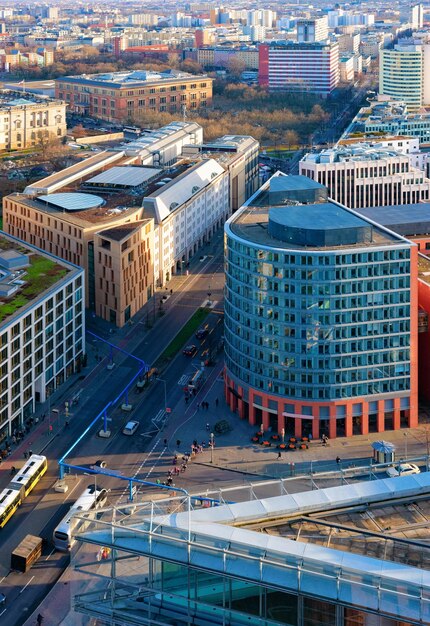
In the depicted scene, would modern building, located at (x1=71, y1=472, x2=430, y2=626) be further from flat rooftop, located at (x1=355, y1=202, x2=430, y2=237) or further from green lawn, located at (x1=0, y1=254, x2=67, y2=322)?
flat rooftop, located at (x1=355, y1=202, x2=430, y2=237)

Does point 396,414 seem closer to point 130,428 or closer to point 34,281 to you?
point 130,428

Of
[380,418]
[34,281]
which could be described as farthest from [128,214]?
[380,418]

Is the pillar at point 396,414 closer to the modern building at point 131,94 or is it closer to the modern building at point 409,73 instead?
the modern building at point 131,94

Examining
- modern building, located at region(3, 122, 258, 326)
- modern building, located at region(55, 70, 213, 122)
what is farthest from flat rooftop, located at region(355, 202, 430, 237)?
modern building, located at region(55, 70, 213, 122)

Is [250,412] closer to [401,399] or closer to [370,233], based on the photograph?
[401,399]

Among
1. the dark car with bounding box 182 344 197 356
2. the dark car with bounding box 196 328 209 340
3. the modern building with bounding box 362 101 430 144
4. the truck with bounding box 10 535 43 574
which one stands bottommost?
the truck with bounding box 10 535 43 574

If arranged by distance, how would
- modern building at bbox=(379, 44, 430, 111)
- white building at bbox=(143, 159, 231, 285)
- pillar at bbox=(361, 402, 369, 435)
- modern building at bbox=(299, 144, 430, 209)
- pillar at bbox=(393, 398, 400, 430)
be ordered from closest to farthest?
pillar at bbox=(361, 402, 369, 435), pillar at bbox=(393, 398, 400, 430), white building at bbox=(143, 159, 231, 285), modern building at bbox=(299, 144, 430, 209), modern building at bbox=(379, 44, 430, 111)
